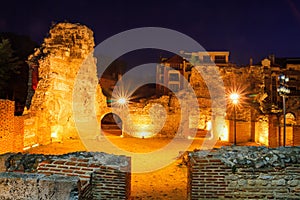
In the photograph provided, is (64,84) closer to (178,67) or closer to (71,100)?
(71,100)

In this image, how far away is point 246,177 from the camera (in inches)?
206

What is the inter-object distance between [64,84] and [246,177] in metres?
18.2

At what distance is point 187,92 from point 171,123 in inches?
144

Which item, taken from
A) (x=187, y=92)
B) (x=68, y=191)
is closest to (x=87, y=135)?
(x=187, y=92)

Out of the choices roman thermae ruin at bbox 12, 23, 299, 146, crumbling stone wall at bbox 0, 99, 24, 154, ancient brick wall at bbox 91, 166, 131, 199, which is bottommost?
ancient brick wall at bbox 91, 166, 131, 199

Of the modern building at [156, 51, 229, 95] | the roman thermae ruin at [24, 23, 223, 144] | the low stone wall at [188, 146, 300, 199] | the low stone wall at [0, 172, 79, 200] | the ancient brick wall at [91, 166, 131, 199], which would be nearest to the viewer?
the low stone wall at [0, 172, 79, 200]

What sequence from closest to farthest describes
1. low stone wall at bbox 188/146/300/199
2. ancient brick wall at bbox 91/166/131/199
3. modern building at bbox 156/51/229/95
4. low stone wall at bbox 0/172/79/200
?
1. low stone wall at bbox 0/172/79/200
2. low stone wall at bbox 188/146/300/199
3. ancient brick wall at bbox 91/166/131/199
4. modern building at bbox 156/51/229/95

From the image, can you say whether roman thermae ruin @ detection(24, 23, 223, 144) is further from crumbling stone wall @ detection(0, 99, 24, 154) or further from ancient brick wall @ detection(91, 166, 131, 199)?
ancient brick wall @ detection(91, 166, 131, 199)

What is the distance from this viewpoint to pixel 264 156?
5465 millimetres

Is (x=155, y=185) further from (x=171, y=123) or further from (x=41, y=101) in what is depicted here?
(x=171, y=123)

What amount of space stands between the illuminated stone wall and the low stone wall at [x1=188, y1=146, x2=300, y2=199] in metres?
14.9

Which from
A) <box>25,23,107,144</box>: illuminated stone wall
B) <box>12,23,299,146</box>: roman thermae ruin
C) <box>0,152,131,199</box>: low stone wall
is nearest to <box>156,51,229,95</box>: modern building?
<box>12,23,299,146</box>: roman thermae ruin

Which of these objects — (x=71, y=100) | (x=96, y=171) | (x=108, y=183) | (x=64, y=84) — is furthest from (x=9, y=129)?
(x=108, y=183)

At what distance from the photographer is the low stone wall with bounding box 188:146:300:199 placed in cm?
522
